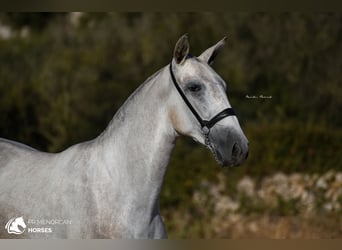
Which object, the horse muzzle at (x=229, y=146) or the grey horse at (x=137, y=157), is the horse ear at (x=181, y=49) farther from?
the horse muzzle at (x=229, y=146)

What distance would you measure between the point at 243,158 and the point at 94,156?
83 cm

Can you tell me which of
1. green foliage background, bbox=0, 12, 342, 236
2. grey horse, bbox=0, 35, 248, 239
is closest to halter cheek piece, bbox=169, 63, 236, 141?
grey horse, bbox=0, 35, 248, 239

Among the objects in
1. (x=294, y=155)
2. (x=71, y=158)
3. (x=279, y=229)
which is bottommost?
(x=279, y=229)

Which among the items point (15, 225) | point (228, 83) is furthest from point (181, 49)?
point (228, 83)

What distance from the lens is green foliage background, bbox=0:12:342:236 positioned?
5172 millimetres

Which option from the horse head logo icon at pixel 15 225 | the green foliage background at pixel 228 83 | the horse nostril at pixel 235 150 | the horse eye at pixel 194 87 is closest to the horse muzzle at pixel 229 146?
the horse nostril at pixel 235 150

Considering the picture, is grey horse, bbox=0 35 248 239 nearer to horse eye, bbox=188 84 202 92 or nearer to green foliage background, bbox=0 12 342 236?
horse eye, bbox=188 84 202 92

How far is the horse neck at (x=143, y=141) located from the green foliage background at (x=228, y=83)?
1.87m

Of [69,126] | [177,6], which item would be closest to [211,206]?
[69,126]

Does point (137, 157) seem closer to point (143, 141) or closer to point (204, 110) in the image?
point (143, 141)

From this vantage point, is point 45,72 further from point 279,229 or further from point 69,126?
point 279,229

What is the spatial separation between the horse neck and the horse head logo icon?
690 mm

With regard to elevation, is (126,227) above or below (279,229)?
above

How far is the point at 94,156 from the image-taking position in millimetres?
3260
